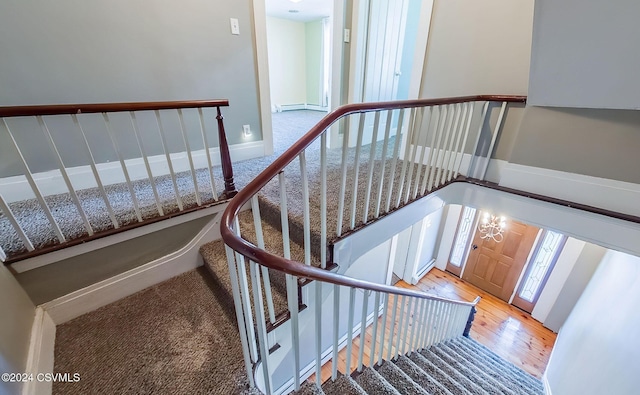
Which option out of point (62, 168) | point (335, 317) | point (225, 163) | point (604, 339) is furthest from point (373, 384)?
point (604, 339)

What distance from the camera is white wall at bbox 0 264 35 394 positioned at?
0.91 m

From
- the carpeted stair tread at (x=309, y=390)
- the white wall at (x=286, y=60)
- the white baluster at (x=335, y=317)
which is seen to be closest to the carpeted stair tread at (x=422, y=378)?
the white baluster at (x=335, y=317)

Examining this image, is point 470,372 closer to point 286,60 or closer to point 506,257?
point 506,257

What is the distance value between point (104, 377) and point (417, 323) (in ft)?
6.58

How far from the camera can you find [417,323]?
1967 mm

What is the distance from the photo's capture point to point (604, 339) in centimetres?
205

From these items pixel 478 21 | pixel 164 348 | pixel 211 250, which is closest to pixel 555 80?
pixel 478 21

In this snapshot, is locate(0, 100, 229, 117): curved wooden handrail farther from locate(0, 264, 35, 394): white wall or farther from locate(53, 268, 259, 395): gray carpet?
locate(53, 268, 259, 395): gray carpet

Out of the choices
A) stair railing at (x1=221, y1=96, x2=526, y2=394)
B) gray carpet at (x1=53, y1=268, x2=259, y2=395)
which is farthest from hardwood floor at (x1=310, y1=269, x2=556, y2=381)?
gray carpet at (x1=53, y1=268, x2=259, y2=395)

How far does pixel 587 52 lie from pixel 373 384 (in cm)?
204

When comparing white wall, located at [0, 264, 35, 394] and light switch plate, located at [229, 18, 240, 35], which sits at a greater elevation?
light switch plate, located at [229, 18, 240, 35]

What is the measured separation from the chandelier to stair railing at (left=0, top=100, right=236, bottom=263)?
14.0 ft

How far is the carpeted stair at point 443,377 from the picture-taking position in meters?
1.29

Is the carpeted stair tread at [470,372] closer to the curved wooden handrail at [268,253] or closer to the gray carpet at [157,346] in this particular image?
the curved wooden handrail at [268,253]
